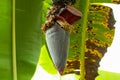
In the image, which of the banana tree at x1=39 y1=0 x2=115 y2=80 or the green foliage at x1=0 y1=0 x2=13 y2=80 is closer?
the green foliage at x1=0 y1=0 x2=13 y2=80

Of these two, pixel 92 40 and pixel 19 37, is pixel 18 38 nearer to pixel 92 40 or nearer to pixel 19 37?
pixel 19 37

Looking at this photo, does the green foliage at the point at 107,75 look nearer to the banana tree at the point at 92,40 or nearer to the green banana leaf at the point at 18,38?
the banana tree at the point at 92,40

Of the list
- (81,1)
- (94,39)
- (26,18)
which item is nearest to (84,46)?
(94,39)

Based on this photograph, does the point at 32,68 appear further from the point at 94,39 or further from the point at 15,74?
the point at 94,39

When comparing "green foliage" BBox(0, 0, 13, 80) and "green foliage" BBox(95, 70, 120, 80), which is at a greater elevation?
"green foliage" BBox(0, 0, 13, 80)

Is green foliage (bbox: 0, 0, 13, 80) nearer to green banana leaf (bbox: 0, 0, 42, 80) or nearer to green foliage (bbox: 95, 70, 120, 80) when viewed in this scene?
green banana leaf (bbox: 0, 0, 42, 80)

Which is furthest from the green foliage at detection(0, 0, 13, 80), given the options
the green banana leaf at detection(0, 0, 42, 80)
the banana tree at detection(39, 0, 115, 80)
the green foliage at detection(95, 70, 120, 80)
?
the green foliage at detection(95, 70, 120, 80)

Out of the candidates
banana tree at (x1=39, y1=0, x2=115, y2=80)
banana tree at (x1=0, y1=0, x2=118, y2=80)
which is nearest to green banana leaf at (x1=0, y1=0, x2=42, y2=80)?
banana tree at (x1=0, y1=0, x2=118, y2=80)

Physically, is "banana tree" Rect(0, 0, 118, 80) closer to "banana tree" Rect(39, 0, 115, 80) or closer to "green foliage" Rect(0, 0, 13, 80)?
"green foliage" Rect(0, 0, 13, 80)
